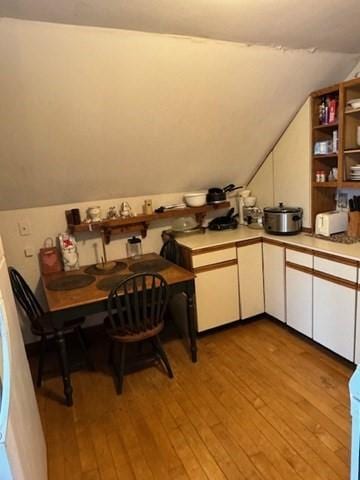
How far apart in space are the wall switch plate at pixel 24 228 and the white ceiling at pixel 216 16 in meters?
1.54

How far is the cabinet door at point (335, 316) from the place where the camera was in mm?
2240

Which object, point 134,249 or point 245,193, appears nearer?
point 134,249

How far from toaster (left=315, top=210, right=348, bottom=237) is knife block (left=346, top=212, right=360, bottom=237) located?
109mm

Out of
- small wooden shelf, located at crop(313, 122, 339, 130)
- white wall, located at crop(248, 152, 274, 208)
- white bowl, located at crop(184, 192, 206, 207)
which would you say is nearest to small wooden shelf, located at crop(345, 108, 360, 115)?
small wooden shelf, located at crop(313, 122, 339, 130)

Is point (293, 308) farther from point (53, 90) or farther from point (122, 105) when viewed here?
point (53, 90)

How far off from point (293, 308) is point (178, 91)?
1891 millimetres

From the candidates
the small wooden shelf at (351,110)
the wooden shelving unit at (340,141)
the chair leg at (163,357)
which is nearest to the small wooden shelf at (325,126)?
the wooden shelving unit at (340,141)

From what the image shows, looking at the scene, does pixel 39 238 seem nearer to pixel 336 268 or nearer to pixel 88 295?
pixel 88 295

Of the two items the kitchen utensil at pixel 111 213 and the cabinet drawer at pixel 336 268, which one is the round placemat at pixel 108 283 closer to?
the kitchen utensil at pixel 111 213

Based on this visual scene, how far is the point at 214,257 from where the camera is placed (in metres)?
2.78

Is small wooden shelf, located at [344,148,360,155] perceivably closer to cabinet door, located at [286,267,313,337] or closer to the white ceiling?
the white ceiling

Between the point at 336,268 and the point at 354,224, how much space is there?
472 millimetres

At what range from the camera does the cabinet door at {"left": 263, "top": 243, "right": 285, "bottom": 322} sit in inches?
111

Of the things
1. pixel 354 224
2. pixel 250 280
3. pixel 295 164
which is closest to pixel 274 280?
pixel 250 280
